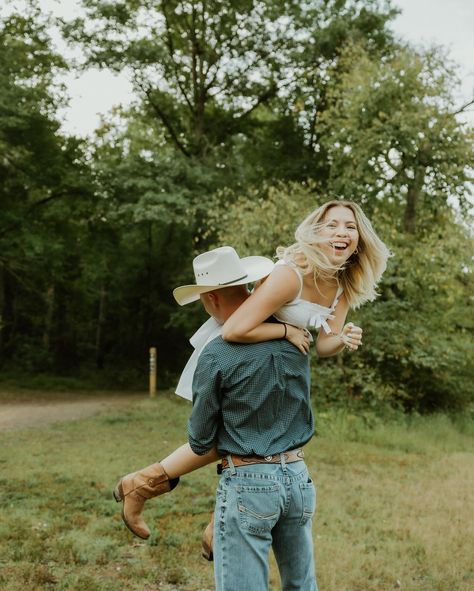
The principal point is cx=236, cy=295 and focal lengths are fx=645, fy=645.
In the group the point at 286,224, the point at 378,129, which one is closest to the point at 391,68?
the point at 378,129

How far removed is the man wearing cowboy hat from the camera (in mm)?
2199

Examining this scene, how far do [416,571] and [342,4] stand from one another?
A: 17239 mm

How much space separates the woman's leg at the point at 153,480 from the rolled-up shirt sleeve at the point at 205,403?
0.57ft

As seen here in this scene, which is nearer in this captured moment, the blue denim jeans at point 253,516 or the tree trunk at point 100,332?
the blue denim jeans at point 253,516

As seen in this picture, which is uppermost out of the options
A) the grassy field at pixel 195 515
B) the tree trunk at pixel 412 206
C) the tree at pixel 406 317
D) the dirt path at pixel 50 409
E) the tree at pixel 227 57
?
the tree at pixel 227 57

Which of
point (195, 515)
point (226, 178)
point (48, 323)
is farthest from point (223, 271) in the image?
point (48, 323)

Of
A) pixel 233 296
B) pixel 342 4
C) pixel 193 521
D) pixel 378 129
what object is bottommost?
pixel 193 521

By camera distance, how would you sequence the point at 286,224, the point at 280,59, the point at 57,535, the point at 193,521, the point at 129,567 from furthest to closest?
the point at 280,59, the point at 286,224, the point at 193,521, the point at 57,535, the point at 129,567

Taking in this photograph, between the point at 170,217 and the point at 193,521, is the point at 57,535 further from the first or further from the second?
the point at 170,217

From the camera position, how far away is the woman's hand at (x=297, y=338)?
91.7 inches

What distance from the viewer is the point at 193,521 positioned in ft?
19.2

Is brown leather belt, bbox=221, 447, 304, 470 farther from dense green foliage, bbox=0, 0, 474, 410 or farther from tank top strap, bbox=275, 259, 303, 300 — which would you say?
dense green foliage, bbox=0, 0, 474, 410

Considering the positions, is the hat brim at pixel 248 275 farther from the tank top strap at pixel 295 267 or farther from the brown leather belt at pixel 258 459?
the brown leather belt at pixel 258 459

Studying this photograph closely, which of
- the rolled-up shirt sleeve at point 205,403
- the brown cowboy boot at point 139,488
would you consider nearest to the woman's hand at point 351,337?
the rolled-up shirt sleeve at point 205,403
